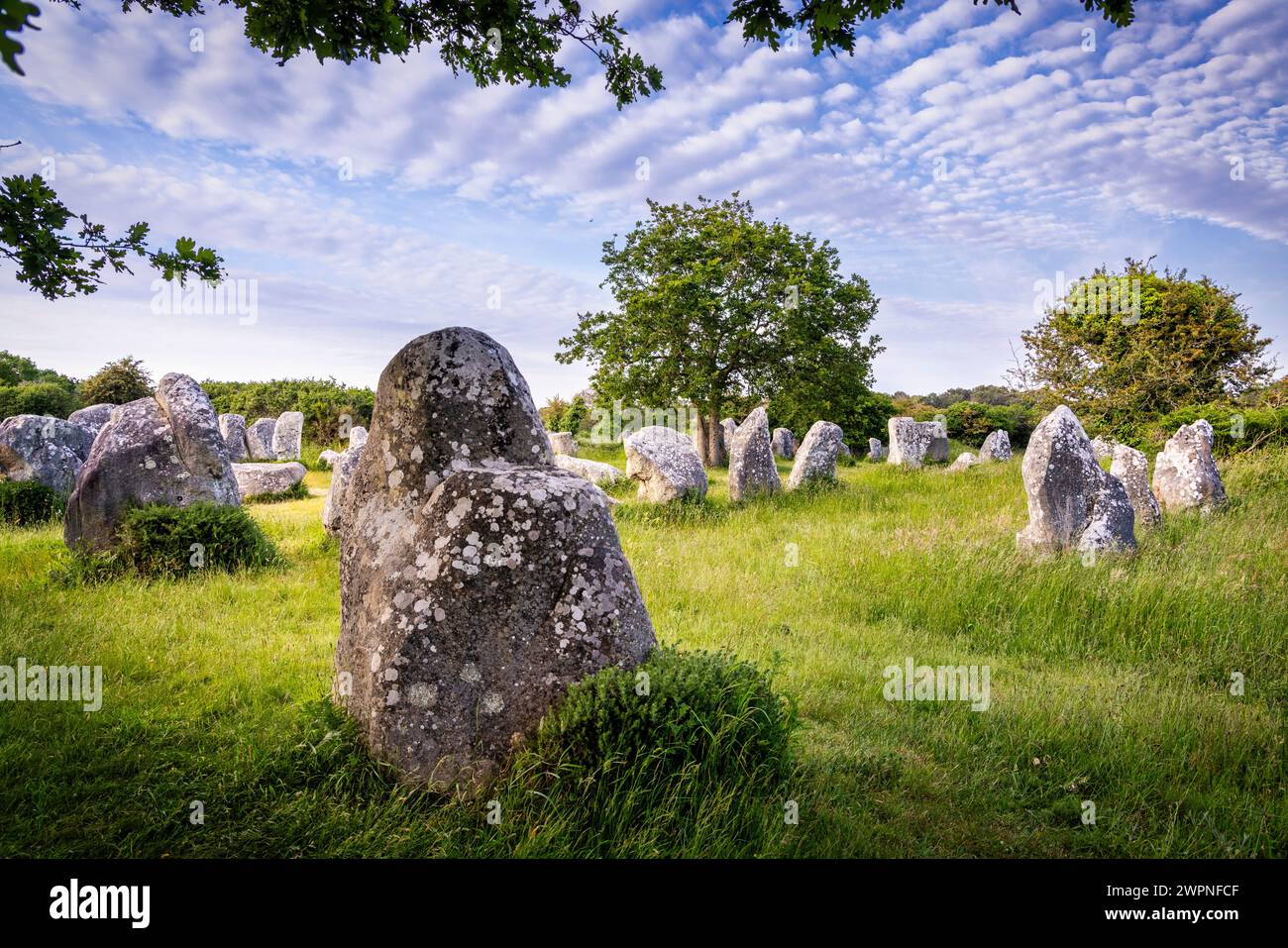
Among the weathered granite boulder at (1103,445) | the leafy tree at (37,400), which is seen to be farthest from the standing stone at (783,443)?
the leafy tree at (37,400)

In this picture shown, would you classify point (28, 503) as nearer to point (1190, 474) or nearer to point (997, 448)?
point (1190, 474)

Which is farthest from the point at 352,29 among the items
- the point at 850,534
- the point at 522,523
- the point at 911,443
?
the point at 911,443

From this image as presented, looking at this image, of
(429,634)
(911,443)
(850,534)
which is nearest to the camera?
(429,634)

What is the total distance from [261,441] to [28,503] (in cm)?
1413

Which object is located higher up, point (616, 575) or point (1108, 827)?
point (616, 575)

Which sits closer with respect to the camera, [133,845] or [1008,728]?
[133,845]

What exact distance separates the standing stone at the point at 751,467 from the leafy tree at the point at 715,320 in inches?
368

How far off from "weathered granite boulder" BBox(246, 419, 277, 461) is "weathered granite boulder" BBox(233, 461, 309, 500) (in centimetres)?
947

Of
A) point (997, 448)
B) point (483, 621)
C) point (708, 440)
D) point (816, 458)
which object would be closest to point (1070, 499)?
point (816, 458)
